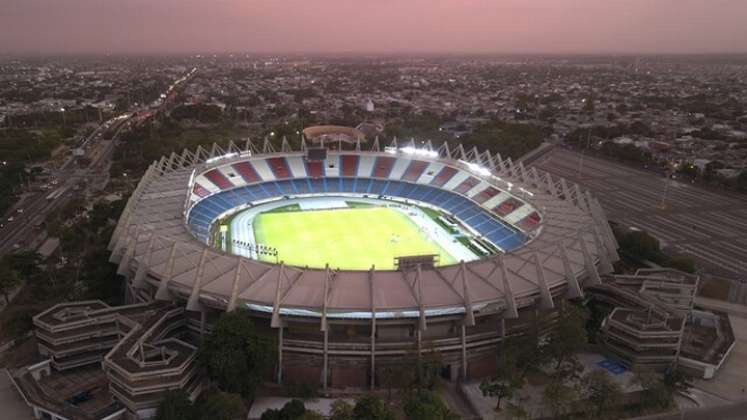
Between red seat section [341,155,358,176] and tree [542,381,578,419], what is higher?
red seat section [341,155,358,176]

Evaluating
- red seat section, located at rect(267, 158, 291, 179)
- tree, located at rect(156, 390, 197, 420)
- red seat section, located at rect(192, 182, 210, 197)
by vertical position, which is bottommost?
tree, located at rect(156, 390, 197, 420)

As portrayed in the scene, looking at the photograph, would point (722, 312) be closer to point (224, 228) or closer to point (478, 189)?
point (478, 189)

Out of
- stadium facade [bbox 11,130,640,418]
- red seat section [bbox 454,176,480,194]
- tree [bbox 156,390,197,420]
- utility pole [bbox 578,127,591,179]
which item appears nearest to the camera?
tree [bbox 156,390,197,420]

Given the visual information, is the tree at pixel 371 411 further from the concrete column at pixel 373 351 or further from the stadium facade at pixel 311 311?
the stadium facade at pixel 311 311

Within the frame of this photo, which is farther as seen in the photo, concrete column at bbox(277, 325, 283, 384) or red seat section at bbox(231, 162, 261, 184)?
red seat section at bbox(231, 162, 261, 184)

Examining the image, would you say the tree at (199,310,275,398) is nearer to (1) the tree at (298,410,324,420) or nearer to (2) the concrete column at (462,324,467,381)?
(1) the tree at (298,410,324,420)


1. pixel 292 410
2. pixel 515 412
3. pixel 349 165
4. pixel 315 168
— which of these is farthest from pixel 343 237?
pixel 515 412

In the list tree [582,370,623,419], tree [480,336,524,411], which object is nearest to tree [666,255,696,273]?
tree [582,370,623,419]

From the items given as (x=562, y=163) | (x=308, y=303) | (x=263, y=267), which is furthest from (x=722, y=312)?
(x=562, y=163)
